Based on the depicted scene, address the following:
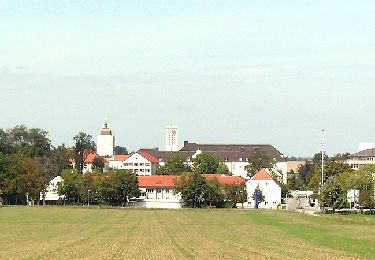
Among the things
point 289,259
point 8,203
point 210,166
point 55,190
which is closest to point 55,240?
point 289,259

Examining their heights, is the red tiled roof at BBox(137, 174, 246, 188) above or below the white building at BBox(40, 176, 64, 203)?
above

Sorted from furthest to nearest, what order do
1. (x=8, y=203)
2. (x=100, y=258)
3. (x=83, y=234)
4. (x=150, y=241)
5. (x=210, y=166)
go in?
(x=210, y=166) → (x=8, y=203) → (x=83, y=234) → (x=150, y=241) → (x=100, y=258)

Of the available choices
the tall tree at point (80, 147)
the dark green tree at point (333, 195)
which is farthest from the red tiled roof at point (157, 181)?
the dark green tree at point (333, 195)

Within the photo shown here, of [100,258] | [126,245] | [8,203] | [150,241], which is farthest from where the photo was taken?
[8,203]

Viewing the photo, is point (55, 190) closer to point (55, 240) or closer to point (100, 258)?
point (55, 240)

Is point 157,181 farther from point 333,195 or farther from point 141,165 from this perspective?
point 333,195

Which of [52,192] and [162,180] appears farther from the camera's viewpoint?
[162,180]

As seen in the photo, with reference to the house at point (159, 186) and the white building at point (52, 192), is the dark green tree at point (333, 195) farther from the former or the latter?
the white building at point (52, 192)

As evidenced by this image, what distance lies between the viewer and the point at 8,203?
440 ft

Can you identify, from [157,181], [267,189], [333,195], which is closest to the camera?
[333,195]

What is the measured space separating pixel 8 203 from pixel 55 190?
12900mm

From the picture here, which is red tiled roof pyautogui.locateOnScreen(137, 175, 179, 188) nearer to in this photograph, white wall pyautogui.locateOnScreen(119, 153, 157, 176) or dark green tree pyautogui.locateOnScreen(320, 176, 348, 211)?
white wall pyautogui.locateOnScreen(119, 153, 157, 176)

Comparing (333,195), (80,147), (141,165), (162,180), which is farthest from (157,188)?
(333,195)

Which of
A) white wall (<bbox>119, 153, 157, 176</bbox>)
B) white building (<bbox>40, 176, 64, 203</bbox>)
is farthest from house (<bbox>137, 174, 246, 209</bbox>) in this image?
white wall (<bbox>119, 153, 157, 176</bbox>)
